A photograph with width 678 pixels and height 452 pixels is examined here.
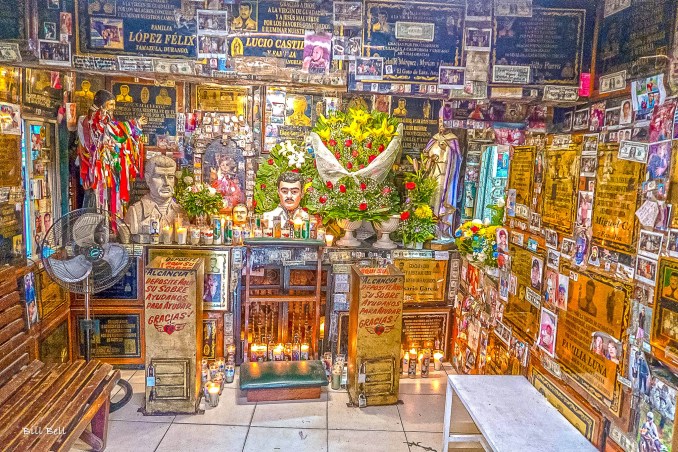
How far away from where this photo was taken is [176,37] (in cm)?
430

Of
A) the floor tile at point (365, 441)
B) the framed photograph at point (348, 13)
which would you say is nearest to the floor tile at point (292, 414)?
the floor tile at point (365, 441)

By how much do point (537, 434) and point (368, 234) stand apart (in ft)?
12.2

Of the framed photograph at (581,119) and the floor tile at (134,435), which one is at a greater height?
the framed photograph at (581,119)

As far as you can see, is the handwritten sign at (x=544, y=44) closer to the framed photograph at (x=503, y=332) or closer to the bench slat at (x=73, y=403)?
the framed photograph at (x=503, y=332)

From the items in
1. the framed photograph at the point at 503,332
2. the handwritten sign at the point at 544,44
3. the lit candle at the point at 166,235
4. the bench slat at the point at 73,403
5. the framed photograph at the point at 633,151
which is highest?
the handwritten sign at the point at 544,44

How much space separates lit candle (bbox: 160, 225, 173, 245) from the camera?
633 cm

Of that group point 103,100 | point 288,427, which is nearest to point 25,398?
point 288,427

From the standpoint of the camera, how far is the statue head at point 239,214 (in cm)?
679

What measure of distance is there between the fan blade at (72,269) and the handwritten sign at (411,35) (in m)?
3.37

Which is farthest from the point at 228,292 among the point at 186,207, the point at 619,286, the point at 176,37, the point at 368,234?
the point at 619,286

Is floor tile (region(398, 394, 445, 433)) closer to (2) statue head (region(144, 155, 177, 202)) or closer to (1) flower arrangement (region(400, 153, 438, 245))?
(1) flower arrangement (region(400, 153, 438, 245))

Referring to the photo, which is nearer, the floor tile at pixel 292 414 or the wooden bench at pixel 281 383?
the floor tile at pixel 292 414

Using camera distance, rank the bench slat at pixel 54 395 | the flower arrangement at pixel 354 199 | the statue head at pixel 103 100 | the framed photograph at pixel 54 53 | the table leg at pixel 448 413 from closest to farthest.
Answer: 1. the bench slat at pixel 54 395
2. the framed photograph at pixel 54 53
3. the table leg at pixel 448 413
4. the statue head at pixel 103 100
5. the flower arrangement at pixel 354 199

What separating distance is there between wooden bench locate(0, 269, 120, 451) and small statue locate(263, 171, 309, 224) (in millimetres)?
2764
